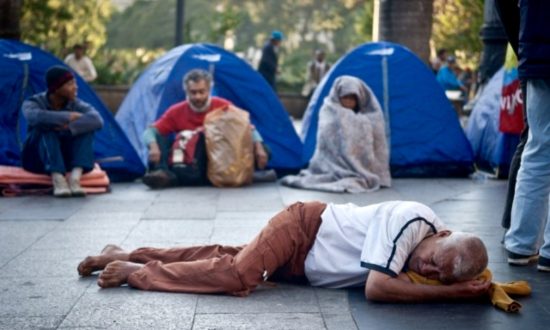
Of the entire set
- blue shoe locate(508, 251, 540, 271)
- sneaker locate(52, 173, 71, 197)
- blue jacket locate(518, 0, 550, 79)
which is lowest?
sneaker locate(52, 173, 71, 197)

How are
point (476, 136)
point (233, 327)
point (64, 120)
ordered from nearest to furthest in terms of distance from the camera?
point (233, 327) < point (64, 120) < point (476, 136)

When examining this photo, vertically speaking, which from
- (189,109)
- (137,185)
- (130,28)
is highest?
(189,109)

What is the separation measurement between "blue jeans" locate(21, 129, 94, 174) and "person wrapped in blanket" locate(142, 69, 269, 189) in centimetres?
76

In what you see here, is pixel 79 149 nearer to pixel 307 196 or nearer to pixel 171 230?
pixel 307 196

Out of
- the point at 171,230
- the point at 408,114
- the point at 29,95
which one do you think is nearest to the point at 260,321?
the point at 171,230

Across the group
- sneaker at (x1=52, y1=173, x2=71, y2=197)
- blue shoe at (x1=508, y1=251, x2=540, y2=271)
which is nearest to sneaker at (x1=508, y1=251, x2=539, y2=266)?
blue shoe at (x1=508, y1=251, x2=540, y2=271)

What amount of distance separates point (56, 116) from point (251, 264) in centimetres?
476

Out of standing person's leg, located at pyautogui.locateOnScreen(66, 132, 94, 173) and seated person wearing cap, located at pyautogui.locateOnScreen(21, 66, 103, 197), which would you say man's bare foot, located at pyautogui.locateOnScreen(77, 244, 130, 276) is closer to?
seated person wearing cap, located at pyautogui.locateOnScreen(21, 66, 103, 197)

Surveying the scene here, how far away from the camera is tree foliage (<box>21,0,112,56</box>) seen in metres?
24.4

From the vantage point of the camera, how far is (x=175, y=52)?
11.8 m

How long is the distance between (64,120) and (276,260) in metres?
4.74

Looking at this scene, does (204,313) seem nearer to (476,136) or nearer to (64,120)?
(64,120)

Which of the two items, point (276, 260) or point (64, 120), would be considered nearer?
point (276, 260)

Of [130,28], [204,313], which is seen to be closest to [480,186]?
[204,313]
